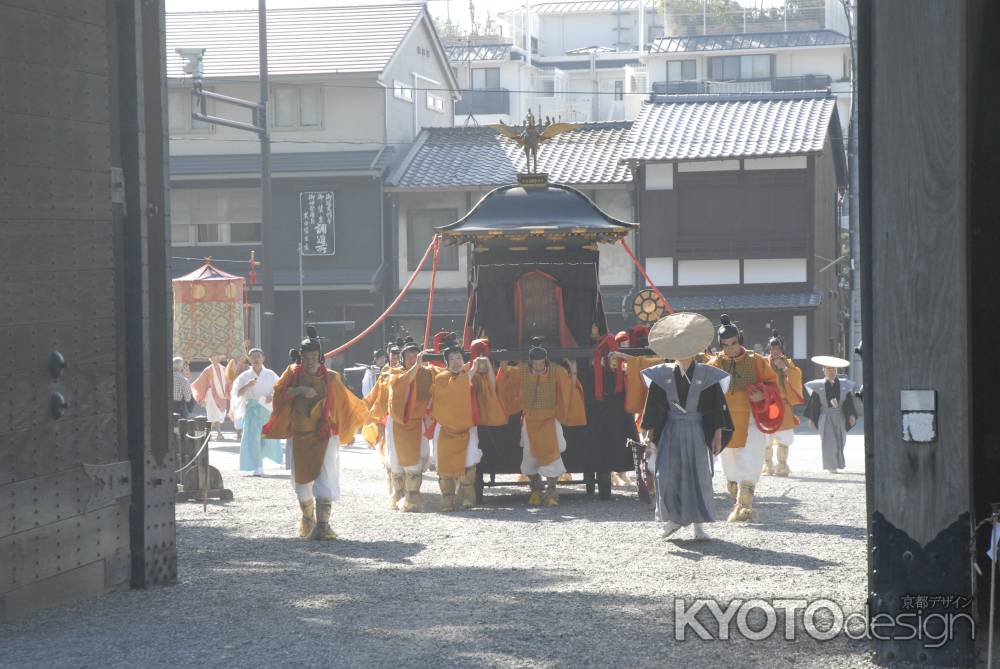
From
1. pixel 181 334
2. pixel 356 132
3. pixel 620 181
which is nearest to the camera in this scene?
pixel 181 334

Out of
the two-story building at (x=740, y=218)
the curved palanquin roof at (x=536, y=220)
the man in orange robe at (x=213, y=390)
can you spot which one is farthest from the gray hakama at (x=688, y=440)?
the two-story building at (x=740, y=218)

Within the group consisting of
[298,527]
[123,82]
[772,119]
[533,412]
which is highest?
[772,119]

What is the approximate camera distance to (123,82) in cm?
888

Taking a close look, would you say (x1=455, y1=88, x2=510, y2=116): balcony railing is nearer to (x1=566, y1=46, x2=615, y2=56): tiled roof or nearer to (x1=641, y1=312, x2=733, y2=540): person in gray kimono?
(x1=566, y1=46, x2=615, y2=56): tiled roof

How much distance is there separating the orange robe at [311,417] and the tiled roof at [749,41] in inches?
1303

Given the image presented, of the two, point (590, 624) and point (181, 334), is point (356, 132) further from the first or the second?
point (590, 624)

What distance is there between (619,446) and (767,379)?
6.95ft

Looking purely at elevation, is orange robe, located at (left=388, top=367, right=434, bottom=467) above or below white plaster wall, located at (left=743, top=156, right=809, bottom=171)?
below

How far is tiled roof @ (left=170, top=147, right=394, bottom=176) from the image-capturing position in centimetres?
3127

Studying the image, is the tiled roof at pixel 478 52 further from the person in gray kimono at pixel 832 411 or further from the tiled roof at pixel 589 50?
the person in gray kimono at pixel 832 411

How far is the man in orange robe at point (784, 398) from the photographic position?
1504 cm

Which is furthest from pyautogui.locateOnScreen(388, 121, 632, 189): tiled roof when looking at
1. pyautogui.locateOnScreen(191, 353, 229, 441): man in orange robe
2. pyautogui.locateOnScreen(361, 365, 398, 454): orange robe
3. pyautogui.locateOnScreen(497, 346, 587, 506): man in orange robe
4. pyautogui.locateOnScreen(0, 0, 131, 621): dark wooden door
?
pyautogui.locateOnScreen(0, 0, 131, 621): dark wooden door

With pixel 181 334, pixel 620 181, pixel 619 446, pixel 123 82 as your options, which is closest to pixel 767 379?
pixel 619 446

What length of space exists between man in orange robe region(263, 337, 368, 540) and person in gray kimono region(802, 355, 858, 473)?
7.28 m
